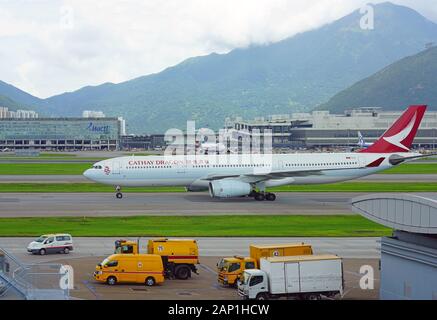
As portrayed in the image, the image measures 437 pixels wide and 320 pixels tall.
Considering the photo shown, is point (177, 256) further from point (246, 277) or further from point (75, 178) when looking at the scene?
point (75, 178)

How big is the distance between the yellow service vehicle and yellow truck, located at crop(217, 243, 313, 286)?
3.10m

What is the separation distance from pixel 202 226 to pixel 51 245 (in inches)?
534

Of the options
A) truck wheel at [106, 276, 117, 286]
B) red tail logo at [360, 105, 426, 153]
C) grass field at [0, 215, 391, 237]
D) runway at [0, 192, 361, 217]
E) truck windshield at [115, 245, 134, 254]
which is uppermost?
red tail logo at [360, 105, 426, 153]

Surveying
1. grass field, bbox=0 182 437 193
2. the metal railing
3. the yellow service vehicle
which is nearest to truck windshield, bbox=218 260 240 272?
the yellow service vehicle

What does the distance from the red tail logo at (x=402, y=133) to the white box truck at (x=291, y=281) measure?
4881 cm

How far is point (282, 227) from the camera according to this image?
167 ft

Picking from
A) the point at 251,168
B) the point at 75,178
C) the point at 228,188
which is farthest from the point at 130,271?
the point at 75,178

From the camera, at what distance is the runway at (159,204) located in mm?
59781

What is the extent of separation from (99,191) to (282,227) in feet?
112

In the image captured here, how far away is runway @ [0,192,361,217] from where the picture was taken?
59.8 meters

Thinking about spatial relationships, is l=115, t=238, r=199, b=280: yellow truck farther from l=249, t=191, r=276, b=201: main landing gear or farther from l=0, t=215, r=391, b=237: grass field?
l=249, t=191, r=276, b=201: main landing gear

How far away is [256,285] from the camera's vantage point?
29.5m
